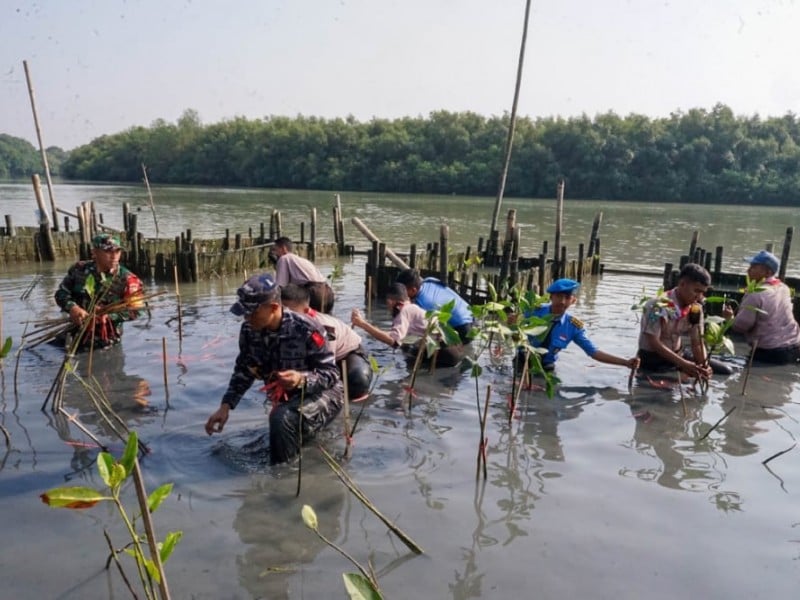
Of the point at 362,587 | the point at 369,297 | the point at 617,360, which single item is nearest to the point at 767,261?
the point at 617,360

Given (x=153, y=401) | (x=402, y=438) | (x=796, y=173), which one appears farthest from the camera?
(x=796, y=173)

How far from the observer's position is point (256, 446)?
4.92 meters

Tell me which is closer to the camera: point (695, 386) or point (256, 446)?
point (256, 446)

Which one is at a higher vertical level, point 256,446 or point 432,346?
point 432,346

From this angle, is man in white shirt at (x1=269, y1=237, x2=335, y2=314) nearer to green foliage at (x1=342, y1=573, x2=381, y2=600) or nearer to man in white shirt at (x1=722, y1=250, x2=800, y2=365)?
man in white shirt at (x1=722, y1=250, x2=800, y2=365)

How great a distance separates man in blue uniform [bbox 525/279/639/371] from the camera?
5858 mm

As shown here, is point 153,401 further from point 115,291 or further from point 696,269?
point 696,269

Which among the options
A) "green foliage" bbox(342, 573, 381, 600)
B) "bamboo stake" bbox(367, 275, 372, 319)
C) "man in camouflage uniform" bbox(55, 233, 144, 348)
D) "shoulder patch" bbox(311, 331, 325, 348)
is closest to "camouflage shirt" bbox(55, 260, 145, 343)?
"man in camouflage uniform" bbox(55, 233, 144, 348)

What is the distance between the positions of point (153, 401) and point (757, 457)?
5036 millimetres

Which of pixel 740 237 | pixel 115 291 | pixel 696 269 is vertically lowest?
pixel 740 237

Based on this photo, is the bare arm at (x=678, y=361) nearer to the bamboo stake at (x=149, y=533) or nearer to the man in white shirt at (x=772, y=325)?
the man in white shirt at (x=772, y=325)

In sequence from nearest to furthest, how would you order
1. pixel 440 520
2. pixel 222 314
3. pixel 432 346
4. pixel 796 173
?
pixel 440 520 → pixel 432 346 → pixel 222 314 → pixel 796 173

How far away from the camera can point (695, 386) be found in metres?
6.48

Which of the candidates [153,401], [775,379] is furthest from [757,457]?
[153,401]
